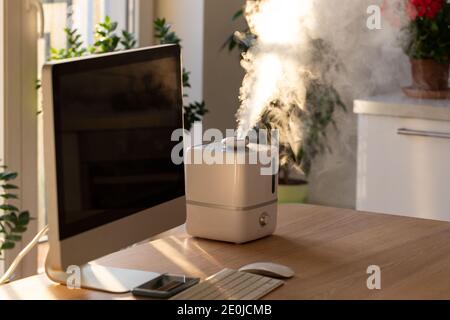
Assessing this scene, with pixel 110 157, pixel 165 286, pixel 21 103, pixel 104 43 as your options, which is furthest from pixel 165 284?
pixel 104 43

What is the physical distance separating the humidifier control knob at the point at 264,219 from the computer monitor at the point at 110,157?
0.84ft

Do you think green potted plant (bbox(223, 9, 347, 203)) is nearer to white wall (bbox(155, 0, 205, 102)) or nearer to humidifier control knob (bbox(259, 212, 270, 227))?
white wall (bbox(155, 0, 205, 102))

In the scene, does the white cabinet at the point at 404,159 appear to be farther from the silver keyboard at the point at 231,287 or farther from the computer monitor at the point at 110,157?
the silver keyboard at the point at 231,287

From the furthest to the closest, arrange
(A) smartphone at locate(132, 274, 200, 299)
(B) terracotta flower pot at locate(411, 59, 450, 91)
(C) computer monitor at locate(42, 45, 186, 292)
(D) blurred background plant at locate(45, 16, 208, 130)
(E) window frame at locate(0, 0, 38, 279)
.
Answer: (B) terracotta flower pot at locate(411, 59, 450, 91) → (D) blurred background plant at locate(45, 16, 208, 130) → (E) window frame at locate(0, 0, 38, 279) → (A) smartphone at locate(132, 274, 200, 299) → (C) computer monitor at locate(42, 45, 186, 292)

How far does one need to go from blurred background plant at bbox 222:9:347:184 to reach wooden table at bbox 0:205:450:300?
180 cm

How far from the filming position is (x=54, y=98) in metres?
1.71

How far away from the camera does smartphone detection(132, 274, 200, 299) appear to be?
184 cm

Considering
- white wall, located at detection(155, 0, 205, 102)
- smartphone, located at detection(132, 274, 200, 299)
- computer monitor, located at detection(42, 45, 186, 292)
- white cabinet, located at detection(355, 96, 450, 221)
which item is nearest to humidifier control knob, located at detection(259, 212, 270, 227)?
computer monitor, located at detection(42, 45, 186, 292)

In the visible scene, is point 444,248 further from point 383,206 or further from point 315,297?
point 383,206

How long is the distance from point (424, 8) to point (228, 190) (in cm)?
174

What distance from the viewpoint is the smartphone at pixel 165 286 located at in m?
1.84

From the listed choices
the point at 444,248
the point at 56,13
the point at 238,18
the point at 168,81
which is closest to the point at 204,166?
the point at 168,81

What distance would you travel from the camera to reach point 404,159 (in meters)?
3.75
